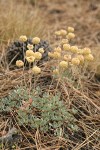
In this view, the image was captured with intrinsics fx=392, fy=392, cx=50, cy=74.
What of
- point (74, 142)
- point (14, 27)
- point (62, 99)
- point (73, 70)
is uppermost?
point (14, 27)

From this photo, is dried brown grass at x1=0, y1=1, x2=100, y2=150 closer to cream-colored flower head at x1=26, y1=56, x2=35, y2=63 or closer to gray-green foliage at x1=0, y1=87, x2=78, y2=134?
gray-green foliage at x1=0, y1=87, x2=78, y2=134

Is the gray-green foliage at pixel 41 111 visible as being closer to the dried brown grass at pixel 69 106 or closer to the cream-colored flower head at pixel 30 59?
the dried brown grass at pixel 69 106

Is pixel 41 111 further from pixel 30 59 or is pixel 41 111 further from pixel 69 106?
pixel 30 59

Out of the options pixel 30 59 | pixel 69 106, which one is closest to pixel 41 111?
pixel 69 106

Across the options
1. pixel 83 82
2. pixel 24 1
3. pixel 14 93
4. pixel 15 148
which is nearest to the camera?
pixel 15 148

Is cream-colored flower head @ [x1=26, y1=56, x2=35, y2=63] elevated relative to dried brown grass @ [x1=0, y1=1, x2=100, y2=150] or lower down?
elevated

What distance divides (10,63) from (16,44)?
15 centimetres

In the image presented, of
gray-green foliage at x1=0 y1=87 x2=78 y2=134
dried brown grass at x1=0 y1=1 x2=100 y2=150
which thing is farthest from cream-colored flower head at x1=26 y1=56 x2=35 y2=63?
dried brown grass at x1=0 y1=1 x2=100 y2=150

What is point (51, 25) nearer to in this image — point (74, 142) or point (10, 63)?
point (10, 63)

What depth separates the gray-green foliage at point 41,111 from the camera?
2023mm

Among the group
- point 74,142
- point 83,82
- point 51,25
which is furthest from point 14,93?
point 51,25

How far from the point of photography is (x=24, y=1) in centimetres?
433

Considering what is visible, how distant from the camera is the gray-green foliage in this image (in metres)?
2.02

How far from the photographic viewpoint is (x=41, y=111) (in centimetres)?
210
